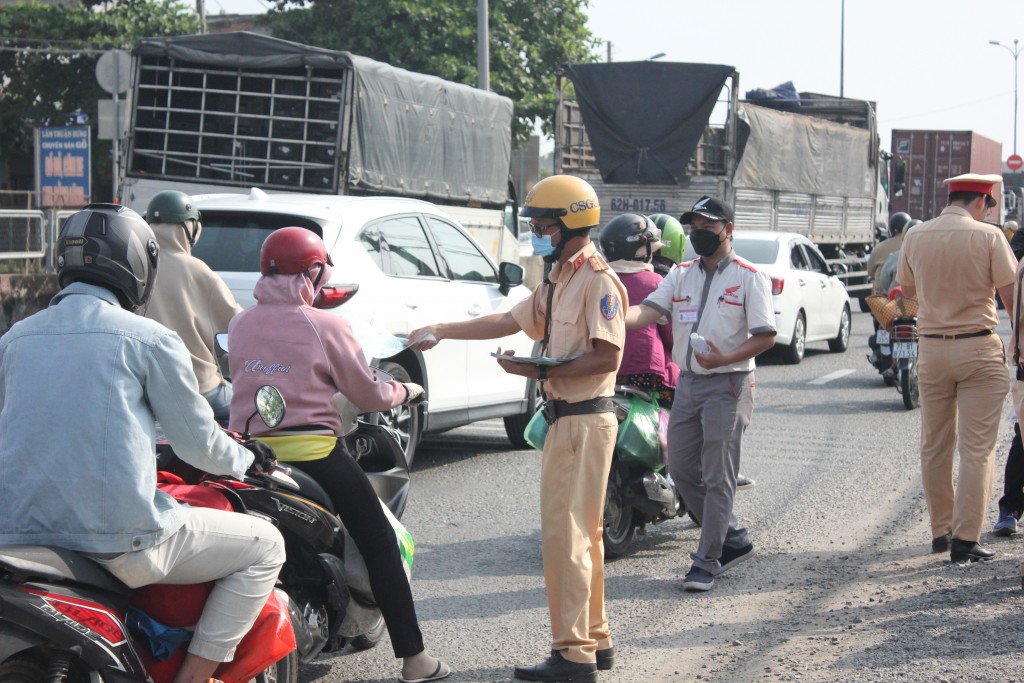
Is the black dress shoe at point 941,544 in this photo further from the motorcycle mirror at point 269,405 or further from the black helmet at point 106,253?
the black helmet at point 106,253

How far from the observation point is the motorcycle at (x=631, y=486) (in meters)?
6.69

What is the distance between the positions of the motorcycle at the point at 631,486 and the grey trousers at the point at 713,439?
0.97ft

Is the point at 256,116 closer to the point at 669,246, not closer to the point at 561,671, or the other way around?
the point at 669,246

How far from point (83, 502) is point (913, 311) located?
9.79m

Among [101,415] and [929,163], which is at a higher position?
[929,163]

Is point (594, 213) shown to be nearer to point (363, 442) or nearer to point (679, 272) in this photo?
point (363, 442)

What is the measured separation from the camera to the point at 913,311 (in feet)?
38.6

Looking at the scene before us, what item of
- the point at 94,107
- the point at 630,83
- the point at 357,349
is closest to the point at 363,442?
the point at 357,349

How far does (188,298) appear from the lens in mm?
6176

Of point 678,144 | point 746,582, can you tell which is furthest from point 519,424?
point 678,144

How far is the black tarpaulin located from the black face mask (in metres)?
13.0

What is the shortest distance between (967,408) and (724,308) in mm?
1474

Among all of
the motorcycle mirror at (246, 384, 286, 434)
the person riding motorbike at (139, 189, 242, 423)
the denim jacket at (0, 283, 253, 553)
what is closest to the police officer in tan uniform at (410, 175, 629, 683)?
the motorcycle mirror at (246, 384, 286, 434)

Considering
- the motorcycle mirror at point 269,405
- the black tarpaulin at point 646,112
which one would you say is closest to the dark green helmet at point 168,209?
the motorcycle mirror at point 269,405
